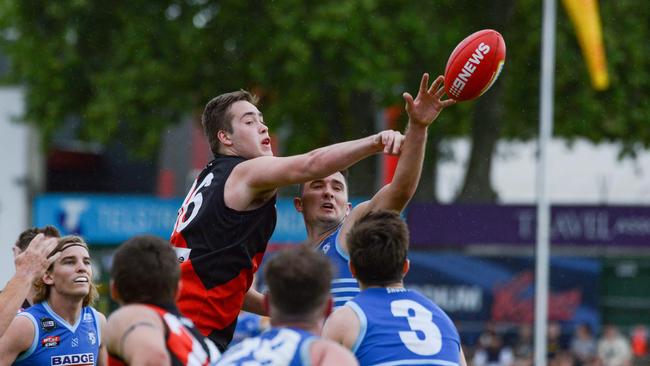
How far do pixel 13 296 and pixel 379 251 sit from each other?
7.43ft

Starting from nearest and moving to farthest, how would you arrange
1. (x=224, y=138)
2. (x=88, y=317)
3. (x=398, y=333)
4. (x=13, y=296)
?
(x=398, y=333), (x=13, y=296), (x=224, y=138), (x=88, y=317)

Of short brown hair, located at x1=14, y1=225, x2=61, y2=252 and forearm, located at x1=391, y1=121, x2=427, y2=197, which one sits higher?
forearm, located at x1=391, y1=121, x2=427, y2=197

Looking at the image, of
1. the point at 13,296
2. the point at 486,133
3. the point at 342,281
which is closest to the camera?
the point at 13,296

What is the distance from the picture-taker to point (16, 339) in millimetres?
7176

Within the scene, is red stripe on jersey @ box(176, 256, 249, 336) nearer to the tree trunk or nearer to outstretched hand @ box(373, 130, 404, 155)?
outstretched hand @ box(373, 130, 404, 155)

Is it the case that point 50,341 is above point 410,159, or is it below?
below

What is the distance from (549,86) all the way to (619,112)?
714cm

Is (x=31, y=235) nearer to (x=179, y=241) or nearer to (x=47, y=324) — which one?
(x=47, y=324)

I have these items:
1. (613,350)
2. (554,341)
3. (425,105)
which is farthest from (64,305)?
(613,350)

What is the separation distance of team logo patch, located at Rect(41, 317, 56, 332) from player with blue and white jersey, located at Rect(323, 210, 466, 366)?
8.23ft

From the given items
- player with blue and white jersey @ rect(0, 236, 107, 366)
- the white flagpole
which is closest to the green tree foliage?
the white flagpole

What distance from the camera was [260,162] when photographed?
634 centimetres

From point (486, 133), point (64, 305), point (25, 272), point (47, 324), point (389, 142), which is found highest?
point (486, 133)

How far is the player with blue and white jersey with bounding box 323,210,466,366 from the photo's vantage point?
549 cm
